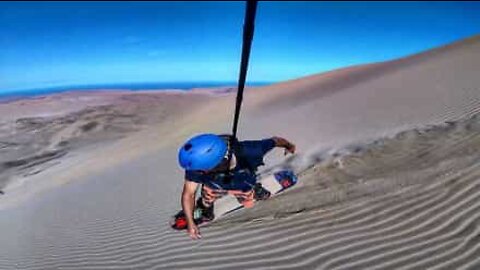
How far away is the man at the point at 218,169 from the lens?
14.5 feet

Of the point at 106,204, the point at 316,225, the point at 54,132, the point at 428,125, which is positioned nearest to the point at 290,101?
the point at 54,132

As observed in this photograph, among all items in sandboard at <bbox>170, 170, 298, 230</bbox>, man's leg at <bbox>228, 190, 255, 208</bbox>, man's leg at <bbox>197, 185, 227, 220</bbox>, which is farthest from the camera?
sandboard at <bbox>170, 170, 298, 230</bbox>

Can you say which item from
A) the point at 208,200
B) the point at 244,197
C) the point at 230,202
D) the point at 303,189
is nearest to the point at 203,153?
the point at 208,200

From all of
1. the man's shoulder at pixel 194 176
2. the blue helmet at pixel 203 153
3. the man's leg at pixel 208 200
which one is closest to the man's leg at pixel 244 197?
the man's leg at pixel 208 200

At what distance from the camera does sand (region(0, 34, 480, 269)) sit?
441 cm

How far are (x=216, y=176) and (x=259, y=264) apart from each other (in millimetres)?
911

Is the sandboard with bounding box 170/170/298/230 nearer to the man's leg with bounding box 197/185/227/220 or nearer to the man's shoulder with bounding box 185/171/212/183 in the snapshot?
the man's leg with bounding box 197/185/227/220

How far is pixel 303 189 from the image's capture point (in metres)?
6.32

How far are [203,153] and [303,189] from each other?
2.29m

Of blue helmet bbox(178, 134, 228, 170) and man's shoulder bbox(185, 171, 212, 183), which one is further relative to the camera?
man's shoulder bbox(185, 171, 212, 183)

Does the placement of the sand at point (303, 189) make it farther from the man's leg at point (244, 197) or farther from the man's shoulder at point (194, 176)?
the man's shoulder at point (194, 176)

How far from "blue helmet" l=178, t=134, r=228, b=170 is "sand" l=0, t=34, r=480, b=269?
0.99 metres

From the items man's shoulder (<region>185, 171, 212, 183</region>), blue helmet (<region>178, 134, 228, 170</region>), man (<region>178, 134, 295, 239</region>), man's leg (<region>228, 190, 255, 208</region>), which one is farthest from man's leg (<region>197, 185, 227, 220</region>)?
blue helmet (<region>178, 134, 228, 170</region>)

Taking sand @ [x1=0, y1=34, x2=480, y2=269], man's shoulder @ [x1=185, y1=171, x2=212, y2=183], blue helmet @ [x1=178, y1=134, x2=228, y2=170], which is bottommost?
sand @ [x1=0, y1=34, x2=480, y2=269]
